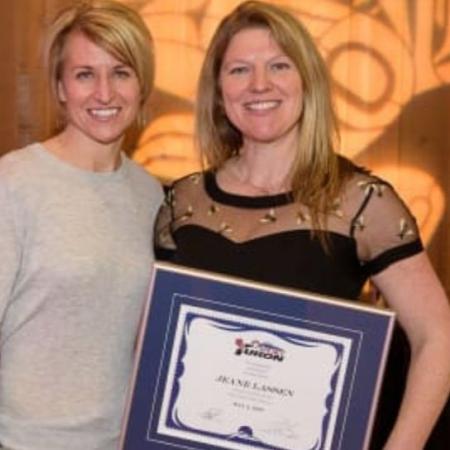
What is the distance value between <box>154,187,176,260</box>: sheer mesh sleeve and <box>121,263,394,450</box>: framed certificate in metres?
0.18

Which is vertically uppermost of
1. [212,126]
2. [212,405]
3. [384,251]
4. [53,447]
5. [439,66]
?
[439,66]

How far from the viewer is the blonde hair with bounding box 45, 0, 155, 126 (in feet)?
4.43

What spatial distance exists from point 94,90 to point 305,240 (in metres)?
0.39

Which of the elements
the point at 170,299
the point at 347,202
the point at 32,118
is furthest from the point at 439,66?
the point at 170,299

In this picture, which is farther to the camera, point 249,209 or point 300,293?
point 249,209

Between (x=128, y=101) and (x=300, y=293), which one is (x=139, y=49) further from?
(x=300, y=293)

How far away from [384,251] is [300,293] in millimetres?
139

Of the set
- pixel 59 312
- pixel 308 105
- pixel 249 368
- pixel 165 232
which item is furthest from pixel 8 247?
pixel 308 105

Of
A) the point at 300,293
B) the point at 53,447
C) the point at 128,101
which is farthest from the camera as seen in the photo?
the point at 128,101

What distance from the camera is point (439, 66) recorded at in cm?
266

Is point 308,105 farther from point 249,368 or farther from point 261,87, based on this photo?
point 249,368

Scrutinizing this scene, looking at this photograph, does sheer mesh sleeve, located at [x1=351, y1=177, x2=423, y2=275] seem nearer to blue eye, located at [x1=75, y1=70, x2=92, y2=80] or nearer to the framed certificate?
the framed certificate

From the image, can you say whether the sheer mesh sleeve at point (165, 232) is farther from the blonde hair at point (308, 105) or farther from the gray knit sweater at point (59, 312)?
the blonde hair at point (308, 105)

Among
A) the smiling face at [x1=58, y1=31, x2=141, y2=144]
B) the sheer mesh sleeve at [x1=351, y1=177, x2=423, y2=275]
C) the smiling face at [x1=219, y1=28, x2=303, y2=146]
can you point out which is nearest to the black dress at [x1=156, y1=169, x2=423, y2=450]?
the sheer mesh sleeve at [x1=351, y1=177, x2=423, y2=275]
